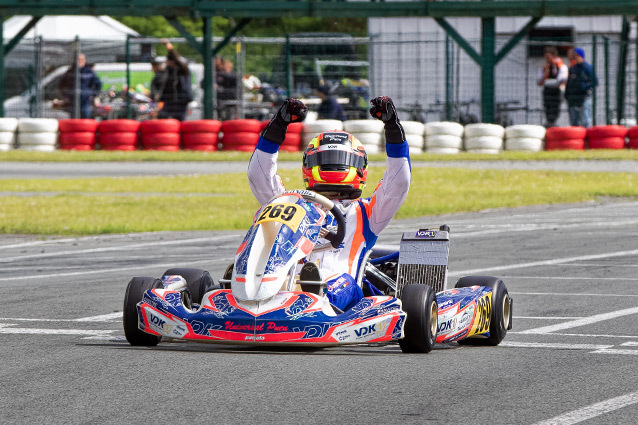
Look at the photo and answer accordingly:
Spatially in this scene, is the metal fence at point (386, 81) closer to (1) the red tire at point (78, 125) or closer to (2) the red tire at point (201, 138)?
(2) the red tire at point (201, 138)

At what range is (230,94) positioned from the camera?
28.4 metres

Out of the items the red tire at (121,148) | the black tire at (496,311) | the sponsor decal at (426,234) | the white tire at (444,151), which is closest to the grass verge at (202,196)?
the white tire at (444,151)

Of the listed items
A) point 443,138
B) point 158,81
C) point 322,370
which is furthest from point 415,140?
point 322,370

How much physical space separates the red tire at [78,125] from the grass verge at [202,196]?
5721 mm

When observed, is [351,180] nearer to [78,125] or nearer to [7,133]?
[78,125]

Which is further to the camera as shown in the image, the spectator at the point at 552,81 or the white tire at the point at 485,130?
the spectator at the point at 552,81

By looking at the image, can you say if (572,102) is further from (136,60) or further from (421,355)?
(421,355)

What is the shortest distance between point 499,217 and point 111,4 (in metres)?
14.7

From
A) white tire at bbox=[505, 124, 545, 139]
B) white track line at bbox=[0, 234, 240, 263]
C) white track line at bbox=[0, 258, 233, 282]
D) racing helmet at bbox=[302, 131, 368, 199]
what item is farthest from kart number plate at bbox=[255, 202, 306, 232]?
white tire at bbox=[505, 124, 545, 139]

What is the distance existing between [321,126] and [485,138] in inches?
130

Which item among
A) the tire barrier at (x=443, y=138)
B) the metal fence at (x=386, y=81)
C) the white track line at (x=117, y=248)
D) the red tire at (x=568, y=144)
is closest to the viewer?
the white track line at (x=117, y=248)

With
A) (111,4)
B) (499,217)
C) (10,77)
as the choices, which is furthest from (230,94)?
(499,217)

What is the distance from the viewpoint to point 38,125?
87.9 ft

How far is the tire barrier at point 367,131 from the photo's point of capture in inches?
1008
